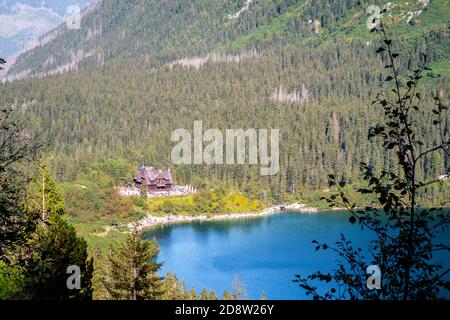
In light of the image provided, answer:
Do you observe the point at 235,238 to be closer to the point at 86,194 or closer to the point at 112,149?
the point at 86,194

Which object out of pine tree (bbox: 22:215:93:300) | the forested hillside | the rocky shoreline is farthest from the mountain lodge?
pine tree (bbox: 22:215:93:300)

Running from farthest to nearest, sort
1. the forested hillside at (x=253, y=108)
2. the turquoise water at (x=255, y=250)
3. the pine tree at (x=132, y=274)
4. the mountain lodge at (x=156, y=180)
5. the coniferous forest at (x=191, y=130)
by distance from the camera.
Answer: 1. the forested hillside at (x=253, y=108)
2. the mountain lodge at (x=156, y=180)
3. the turquoise water at (x=255, y=250)
4. the coniferous forest at (x=191, y=130)
5. the pine tree at (x=132, y=274)

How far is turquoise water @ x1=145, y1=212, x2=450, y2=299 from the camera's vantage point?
51.2 metres

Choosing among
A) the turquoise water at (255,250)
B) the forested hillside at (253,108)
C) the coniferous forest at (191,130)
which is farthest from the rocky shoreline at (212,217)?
the forested hillside at (253,108)

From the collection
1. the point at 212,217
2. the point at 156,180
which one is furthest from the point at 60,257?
the point at 156,180

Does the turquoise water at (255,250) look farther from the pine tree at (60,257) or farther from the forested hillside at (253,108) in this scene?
the pine tree at (60,257)

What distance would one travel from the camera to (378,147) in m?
116

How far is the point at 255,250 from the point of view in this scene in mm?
65625

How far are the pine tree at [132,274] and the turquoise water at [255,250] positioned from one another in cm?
2313

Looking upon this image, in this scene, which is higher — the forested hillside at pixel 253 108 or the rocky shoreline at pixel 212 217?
the forested hillside at pixel 253 108

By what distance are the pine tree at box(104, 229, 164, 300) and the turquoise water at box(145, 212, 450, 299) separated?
75.9ft

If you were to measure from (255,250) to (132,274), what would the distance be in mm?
45038

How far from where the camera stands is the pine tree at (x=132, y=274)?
21.3 meters
